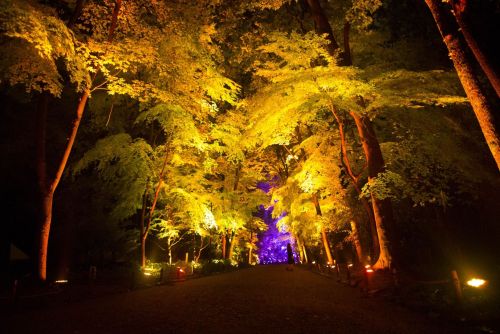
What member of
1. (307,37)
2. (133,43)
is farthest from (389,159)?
(133,43)

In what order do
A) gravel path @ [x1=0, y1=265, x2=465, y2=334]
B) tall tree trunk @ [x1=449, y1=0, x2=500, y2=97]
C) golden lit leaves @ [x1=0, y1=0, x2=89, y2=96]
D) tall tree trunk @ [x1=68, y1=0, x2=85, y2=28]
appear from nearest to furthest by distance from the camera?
tall tree trunk @ [x1=449, y1=0, x2=500, y2=97]
gravel path @ [x1=0, y1=265, x2=465, y2=334]
golden lit leaves @ [x1=0, y1=0, x2=89, y2=96]
tall tree trunk @ [x1=68, y1=0, x2=85, y2=28]

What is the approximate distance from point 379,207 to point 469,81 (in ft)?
21.5

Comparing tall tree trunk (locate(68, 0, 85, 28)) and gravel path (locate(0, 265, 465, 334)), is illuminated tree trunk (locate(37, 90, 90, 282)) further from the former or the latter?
gravel path (locate(0, 265, 465, 334))

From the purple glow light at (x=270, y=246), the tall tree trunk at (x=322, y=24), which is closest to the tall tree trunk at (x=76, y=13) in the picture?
the tall tree trunk at (x=322, y=24)

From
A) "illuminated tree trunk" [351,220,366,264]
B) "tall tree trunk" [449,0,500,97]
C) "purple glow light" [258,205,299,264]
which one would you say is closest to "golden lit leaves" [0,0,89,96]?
"tall tree trunk" [449,0,500,97]

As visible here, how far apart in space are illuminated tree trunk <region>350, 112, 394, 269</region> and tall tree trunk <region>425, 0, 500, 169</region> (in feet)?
18.3

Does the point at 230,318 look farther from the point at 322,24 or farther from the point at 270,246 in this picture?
the point at 270,246

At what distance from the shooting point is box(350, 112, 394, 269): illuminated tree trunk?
11.9 metres

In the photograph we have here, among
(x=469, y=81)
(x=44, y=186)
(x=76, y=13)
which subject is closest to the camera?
(x=469, y=81)

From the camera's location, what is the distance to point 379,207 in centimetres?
1221

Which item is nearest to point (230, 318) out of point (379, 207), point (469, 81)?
point (469, 81)

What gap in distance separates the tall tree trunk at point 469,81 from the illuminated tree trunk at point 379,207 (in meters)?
5.57

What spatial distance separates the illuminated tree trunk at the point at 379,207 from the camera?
11867 mm

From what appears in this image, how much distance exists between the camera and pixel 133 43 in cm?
1204
